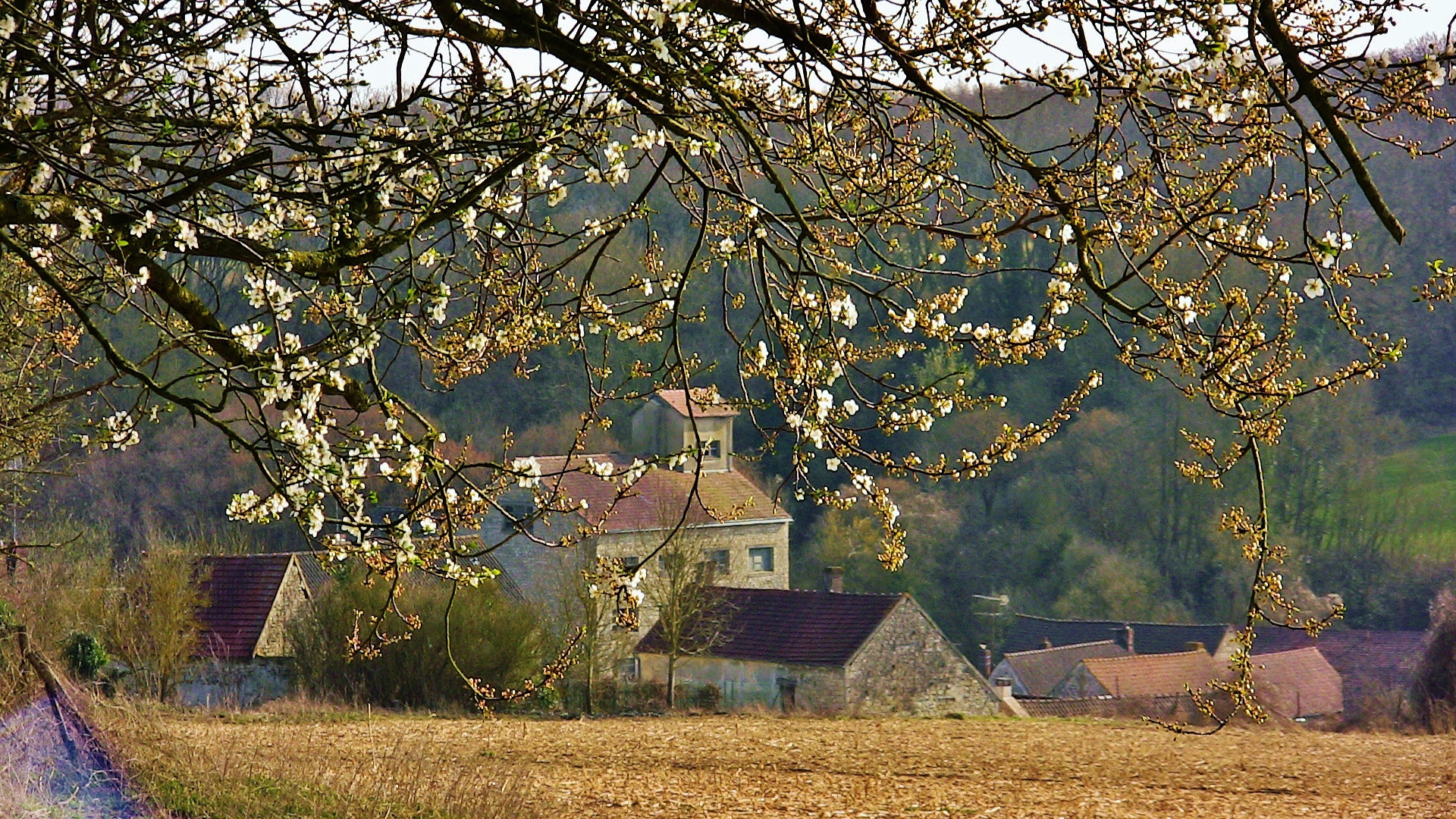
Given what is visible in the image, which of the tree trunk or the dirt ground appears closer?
the dirt ground

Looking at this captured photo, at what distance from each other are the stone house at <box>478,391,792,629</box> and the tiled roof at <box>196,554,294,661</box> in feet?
16.0

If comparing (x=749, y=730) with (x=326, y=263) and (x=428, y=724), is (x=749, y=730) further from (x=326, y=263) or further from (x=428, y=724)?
(x=326, y=263)

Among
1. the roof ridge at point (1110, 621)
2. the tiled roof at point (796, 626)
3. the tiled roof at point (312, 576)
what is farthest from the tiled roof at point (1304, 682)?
the tiled roof at point (312, 576)

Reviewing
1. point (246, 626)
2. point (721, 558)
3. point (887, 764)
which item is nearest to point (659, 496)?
point (721, 558)

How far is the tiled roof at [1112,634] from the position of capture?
104ft

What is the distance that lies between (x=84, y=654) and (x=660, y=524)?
14.2 metres

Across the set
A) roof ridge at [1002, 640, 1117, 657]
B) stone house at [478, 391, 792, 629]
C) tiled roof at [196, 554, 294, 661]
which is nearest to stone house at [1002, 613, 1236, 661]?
roof ridge at [1002, 640, 1117, 657]

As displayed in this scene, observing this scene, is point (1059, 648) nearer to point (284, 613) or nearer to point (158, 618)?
point (284, 613)

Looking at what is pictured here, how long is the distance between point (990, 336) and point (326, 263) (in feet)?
7.23

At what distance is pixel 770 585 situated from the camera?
1433 inches

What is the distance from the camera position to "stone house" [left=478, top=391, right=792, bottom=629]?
2784cm

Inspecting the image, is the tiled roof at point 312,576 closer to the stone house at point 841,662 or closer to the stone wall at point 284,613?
the stone wall at point 284,613

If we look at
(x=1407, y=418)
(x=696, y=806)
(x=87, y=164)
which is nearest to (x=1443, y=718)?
(x=696, y=806)

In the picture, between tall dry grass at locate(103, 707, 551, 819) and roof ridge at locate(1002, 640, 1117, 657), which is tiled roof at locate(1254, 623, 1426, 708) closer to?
roof ridge at locate(1002, 640, 1117, 657)
